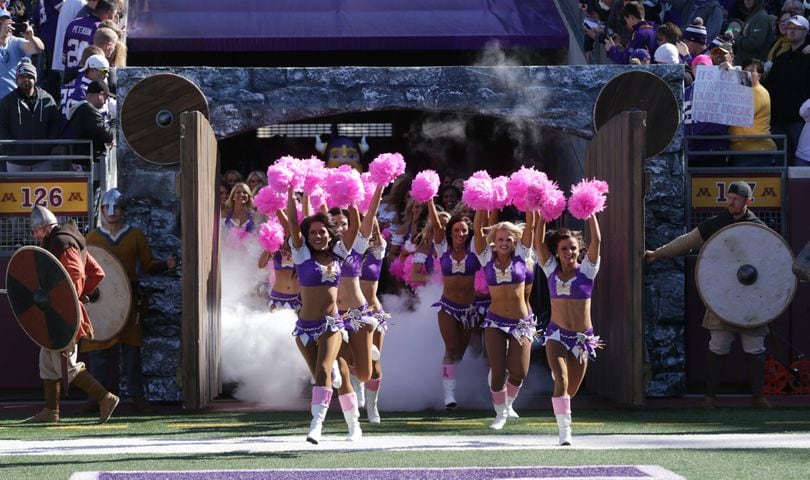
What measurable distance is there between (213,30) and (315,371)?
7972 millimetres

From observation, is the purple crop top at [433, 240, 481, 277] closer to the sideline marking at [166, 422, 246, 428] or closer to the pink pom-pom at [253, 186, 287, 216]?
the pink pom-pom at [253, 186, 287, 216]

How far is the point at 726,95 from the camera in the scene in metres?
13.3

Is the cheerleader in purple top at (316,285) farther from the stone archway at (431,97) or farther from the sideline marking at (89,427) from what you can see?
the stone archway at (431,97)

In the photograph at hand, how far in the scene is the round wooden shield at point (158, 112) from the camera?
1306 cm

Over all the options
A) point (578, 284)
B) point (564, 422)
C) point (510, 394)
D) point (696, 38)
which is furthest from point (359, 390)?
point (696, 38)

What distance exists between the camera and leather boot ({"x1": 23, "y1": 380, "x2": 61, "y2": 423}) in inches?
459

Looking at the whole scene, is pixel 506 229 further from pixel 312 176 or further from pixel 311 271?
pixel 311 271

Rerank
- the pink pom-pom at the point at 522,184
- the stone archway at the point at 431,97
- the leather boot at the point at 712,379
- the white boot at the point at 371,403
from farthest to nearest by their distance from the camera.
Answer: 1. the stone archway at the point at 431,97
2. the leather boot at the point at 712,379
3. the white boot at the point at 371,403
4. the pink pom-pom at the point at 522,184

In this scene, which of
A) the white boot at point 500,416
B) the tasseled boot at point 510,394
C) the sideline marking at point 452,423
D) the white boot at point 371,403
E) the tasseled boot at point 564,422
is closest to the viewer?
the tasseled boot at point 564,422

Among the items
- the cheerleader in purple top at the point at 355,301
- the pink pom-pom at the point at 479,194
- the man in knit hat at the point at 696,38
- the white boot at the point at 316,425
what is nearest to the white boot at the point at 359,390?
the cheerleader in purple top at the point at 355,301

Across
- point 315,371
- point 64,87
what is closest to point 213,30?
point 64,87

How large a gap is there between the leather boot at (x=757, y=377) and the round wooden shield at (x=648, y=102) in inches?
81.3

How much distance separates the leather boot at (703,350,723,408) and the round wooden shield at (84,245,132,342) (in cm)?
484

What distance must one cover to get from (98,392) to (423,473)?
4.00 meters
